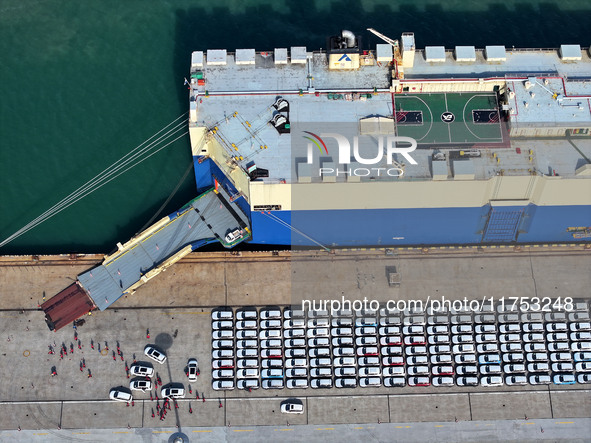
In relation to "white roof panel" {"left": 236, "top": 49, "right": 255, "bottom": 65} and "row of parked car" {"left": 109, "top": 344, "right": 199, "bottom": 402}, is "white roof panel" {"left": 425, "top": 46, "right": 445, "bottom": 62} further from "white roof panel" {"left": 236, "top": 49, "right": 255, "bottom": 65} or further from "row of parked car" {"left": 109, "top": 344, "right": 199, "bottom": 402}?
"row of parked car" {"left": 109, "top": 344, "right": 199, "bottom": 402}

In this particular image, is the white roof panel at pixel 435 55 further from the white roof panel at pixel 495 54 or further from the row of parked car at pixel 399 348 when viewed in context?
the row of parked car at pixel 399 348

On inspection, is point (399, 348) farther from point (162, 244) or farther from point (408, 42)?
point (408, 42)

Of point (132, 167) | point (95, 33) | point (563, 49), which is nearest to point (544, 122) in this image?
point (563, 49)

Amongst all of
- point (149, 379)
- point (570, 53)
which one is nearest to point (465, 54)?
point (570, 53)

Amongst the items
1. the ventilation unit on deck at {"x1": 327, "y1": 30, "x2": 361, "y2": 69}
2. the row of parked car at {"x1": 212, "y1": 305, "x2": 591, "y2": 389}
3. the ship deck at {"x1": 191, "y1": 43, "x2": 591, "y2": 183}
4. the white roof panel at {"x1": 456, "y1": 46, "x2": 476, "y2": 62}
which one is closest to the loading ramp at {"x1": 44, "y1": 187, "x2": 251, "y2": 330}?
the row of parked car at {"x1": 212, "y1": 305, "x2": 591, "y2": 389}

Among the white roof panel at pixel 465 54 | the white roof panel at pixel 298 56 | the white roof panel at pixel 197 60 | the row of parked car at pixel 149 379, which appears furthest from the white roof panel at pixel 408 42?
the row of parked car at pixel 149 379

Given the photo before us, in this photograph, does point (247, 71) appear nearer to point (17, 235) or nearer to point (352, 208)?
point (352, 208)
